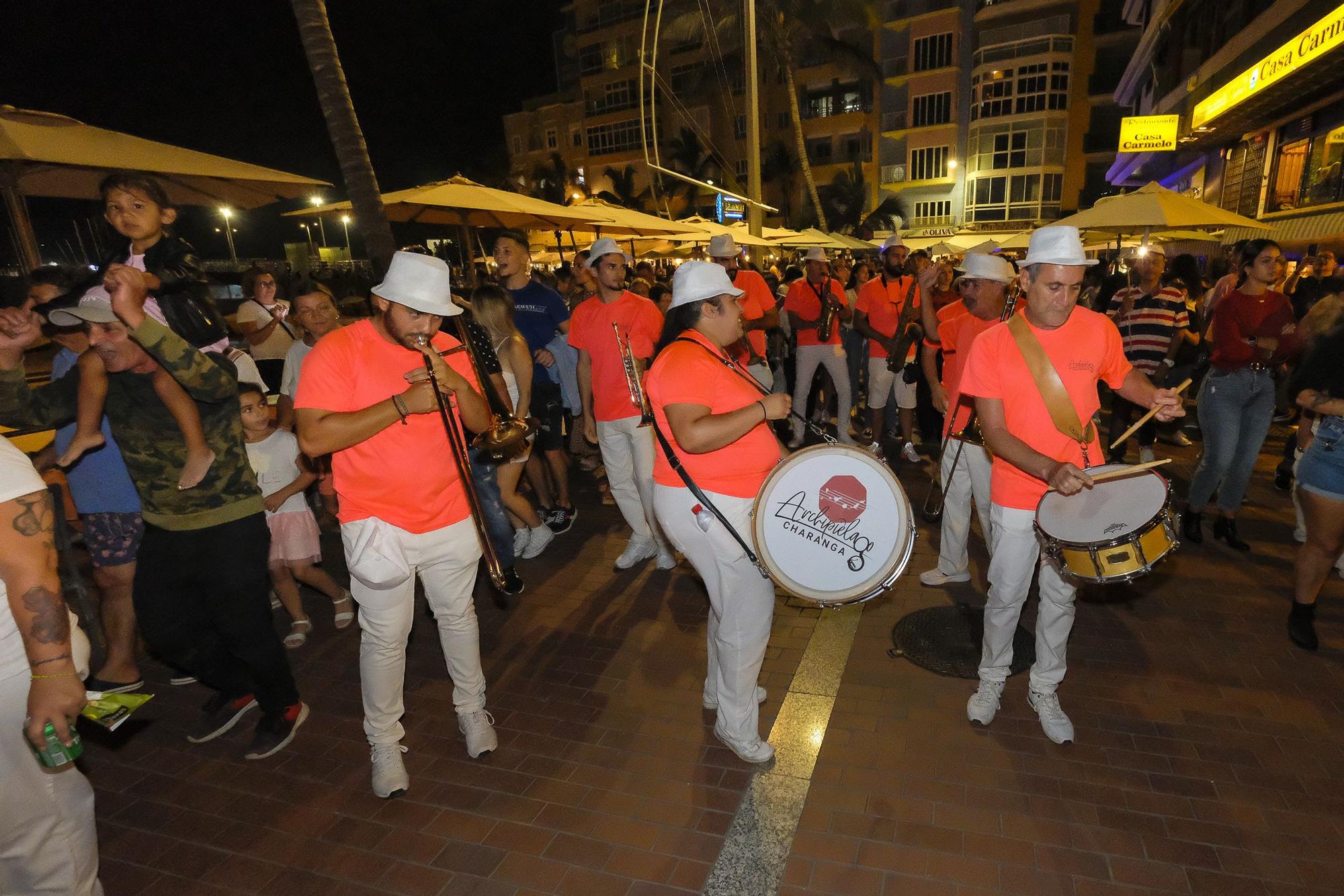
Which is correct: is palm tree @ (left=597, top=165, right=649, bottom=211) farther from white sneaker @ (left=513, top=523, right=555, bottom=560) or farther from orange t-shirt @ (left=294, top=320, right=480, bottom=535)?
orange t-shirt @ (left=294, top=320, right=480, bottom=535)

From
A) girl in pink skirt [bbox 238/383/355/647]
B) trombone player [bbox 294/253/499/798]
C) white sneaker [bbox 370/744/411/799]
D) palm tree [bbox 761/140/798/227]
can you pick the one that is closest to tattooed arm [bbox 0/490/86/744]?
trombone player [bbox 294/253/499/798]

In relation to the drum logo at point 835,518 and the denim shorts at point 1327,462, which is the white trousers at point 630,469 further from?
the denim shorts at point 1327,462

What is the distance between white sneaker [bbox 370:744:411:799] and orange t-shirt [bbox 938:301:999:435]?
343 centimetres

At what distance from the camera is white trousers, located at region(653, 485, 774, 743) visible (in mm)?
3152

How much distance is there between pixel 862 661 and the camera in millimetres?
4348

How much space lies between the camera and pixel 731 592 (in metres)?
3.23

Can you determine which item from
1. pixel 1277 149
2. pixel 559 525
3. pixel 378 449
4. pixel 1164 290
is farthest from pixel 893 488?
pixel 1277 149

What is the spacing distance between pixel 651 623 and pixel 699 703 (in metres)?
1.02

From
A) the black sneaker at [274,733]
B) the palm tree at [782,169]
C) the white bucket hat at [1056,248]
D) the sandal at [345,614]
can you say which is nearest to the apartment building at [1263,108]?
the white bucket hat at [1056,248]

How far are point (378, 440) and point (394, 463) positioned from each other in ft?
0.40

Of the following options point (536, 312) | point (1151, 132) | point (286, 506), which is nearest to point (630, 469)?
point (536, 312)

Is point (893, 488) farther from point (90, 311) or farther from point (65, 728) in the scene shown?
point (90, 311)

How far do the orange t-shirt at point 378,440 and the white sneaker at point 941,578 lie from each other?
12.3 ft

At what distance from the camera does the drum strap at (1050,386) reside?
10.6 ft
